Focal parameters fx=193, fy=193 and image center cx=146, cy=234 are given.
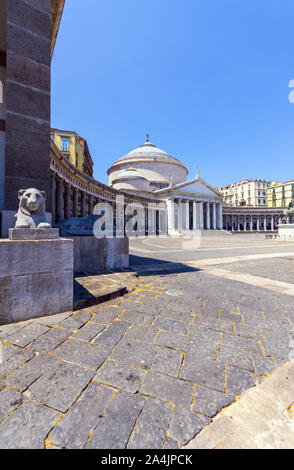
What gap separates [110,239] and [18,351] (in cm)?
445

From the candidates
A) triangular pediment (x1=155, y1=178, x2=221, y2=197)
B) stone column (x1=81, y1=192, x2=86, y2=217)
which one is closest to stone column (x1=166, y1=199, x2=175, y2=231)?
triangular pediment (x1=155, y1=178, x2=221, y2=197)

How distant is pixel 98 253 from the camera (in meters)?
6.20

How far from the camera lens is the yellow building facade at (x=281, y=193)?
71.8m

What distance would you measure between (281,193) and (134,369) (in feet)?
299

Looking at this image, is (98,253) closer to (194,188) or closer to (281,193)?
(194,188)

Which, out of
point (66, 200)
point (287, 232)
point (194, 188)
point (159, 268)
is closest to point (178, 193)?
point (194, 188)

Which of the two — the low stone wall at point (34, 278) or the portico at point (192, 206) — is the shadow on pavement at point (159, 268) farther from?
the portico at point (192, 206)

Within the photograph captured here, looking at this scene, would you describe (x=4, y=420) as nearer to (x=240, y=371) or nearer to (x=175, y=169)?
(x=240, y=371)

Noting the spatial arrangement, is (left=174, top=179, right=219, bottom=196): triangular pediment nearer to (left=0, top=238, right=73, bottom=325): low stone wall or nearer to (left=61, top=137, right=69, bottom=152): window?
(left=61, top=137, right=69, bottom=152): window

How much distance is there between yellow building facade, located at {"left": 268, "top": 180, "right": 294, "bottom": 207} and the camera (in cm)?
7175

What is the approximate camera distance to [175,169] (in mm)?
57844

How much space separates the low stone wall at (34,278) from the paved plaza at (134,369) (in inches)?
7.4

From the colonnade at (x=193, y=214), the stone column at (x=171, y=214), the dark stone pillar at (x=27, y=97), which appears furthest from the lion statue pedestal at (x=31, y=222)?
the stone column at (x=171, y=214)
